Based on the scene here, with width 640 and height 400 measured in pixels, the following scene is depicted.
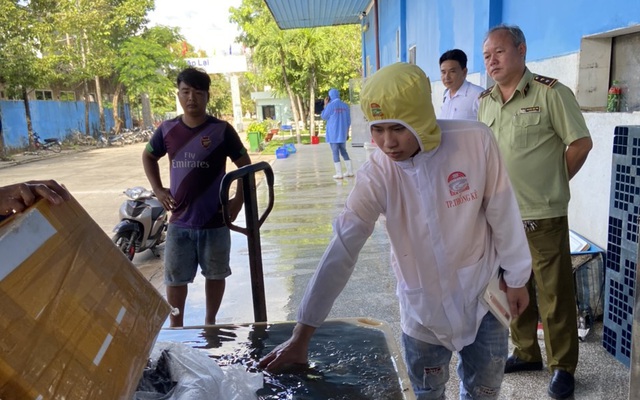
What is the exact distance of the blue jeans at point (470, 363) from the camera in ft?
5.84

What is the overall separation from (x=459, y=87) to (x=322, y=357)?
3039 mm

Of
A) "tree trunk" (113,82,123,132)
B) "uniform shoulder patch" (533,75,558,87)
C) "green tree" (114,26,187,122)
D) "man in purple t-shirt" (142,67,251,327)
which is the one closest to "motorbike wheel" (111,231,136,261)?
"man in purple t-shirt" (142,67,251,327)

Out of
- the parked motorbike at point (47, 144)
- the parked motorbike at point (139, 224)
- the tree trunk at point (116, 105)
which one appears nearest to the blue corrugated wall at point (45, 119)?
the parked motorbike at point (47, 144)

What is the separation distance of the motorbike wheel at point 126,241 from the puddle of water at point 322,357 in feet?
11.1

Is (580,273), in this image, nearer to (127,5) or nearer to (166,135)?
(166,135)

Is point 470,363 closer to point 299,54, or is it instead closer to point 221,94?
point 299,54

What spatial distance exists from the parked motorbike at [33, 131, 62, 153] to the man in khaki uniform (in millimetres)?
22618

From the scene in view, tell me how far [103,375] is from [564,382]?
Answer: 231cm

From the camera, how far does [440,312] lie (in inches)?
66.4

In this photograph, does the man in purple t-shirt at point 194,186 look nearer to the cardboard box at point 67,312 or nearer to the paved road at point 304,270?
the paved road at point 304,270

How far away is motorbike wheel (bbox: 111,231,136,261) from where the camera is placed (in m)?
5.23

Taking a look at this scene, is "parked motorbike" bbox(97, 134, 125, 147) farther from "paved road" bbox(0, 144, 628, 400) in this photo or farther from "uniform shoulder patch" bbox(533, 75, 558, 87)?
"uniform shoulder patch" bbox(533, 75, 558, 87)

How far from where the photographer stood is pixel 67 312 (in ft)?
3.96

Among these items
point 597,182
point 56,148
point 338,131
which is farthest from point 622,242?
point 56,148
